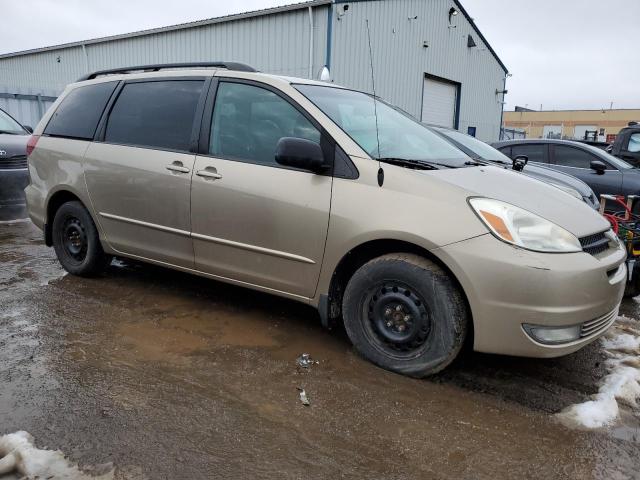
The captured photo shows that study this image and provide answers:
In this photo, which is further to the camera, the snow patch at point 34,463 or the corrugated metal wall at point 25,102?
the corrugated metal wall at point 25,102

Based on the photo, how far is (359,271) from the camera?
308cm

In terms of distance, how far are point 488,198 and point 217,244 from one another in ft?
5.96

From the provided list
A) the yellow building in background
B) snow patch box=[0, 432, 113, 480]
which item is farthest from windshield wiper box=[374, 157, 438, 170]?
the yellow building in background

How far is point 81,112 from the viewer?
178 inches

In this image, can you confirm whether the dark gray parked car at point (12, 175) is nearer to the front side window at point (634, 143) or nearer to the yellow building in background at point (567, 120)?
the front side window at point (634, 143)

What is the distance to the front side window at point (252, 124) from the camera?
340 cm

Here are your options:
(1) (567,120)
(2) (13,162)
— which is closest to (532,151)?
(2) (13,162)

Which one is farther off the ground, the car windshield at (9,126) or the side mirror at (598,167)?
the car windshield at (9,126)

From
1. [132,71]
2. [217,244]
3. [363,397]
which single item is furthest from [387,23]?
[363,397]

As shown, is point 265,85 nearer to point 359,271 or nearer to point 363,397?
point 359,271

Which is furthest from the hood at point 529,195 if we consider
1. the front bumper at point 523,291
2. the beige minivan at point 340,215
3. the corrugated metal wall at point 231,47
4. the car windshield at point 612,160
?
the corrugated metal wall at point 231,47

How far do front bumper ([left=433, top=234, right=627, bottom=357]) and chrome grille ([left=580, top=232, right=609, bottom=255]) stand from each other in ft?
0.23

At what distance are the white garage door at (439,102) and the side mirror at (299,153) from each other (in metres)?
14.4

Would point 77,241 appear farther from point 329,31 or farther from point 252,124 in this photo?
point 329,31
